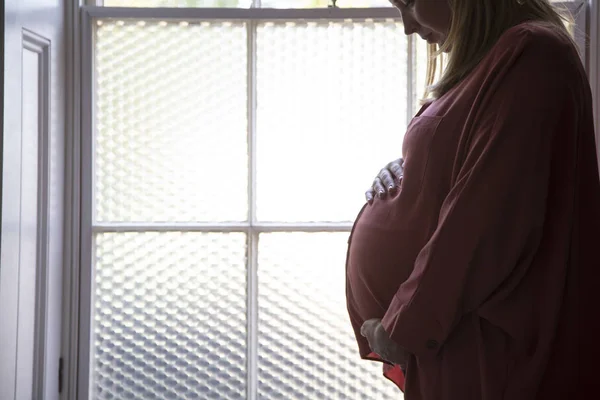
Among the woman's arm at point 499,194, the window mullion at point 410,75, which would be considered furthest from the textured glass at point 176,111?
the woman's arm at point 499,194

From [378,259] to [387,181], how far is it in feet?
0.56

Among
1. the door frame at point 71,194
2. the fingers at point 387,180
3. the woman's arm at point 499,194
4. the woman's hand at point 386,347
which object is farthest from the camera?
the door frame at point 71,194

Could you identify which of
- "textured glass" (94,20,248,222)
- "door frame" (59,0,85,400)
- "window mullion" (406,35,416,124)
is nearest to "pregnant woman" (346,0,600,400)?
"window mullion" (406,35,416,124)

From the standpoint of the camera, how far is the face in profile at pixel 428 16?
4.20 ft

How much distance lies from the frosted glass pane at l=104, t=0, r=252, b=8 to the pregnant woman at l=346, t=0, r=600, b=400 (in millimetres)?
783

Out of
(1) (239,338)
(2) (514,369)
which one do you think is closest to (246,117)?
(1) (239,338)

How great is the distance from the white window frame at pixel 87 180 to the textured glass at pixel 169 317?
0.09ft

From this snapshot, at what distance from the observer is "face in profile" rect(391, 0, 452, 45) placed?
1.28 meters

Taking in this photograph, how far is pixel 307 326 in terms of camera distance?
1.87 meters

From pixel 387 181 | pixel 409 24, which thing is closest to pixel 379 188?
pixel 387 181

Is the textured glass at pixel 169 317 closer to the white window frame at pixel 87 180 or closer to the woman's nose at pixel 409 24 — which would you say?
the white window frame at pixel 87 180

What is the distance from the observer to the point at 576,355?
1140 mm

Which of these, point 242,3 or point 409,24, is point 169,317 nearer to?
point 242,3

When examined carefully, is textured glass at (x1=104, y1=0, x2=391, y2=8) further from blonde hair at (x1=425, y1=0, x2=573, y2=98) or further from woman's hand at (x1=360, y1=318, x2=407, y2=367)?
woman's hand at (x1=360, y1=318, x2=407, y2=367)
